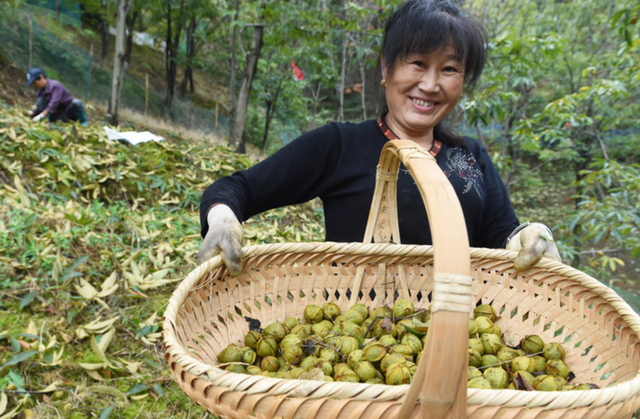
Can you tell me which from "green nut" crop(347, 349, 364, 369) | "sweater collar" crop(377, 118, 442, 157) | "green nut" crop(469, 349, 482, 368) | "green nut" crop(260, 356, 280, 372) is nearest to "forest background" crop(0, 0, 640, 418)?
"sweater collar" crop(377, 118, 442, 157)

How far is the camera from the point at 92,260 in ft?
10.1

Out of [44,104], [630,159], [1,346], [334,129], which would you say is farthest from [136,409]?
[630,159]

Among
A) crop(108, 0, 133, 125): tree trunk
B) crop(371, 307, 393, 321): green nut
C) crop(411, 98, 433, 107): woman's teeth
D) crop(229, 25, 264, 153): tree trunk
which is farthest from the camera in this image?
crop(108, 0, 133, 125): tree trunk

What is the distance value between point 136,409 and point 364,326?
129 centimetres

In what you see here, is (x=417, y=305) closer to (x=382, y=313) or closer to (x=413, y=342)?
(x=382, y=313)

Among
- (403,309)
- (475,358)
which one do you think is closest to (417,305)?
(403,309)

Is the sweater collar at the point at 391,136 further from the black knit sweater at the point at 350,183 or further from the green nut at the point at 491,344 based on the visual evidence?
the green nut at the point at 491,344

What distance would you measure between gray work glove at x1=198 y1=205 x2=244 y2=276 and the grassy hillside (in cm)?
105

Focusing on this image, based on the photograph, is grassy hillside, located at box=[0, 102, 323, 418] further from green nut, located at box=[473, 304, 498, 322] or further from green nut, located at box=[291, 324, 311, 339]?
green nut, located at box=[473, 304, 498, 322]

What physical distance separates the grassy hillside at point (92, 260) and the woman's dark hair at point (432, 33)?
6.64ft

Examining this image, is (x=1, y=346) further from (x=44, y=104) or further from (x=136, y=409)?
(x=44, y=104)

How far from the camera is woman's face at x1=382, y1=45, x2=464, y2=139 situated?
1.80m

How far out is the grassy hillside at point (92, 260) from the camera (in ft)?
6.95

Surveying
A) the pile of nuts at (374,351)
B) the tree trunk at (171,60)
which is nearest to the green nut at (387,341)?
the pile of nuts at (374,351)
